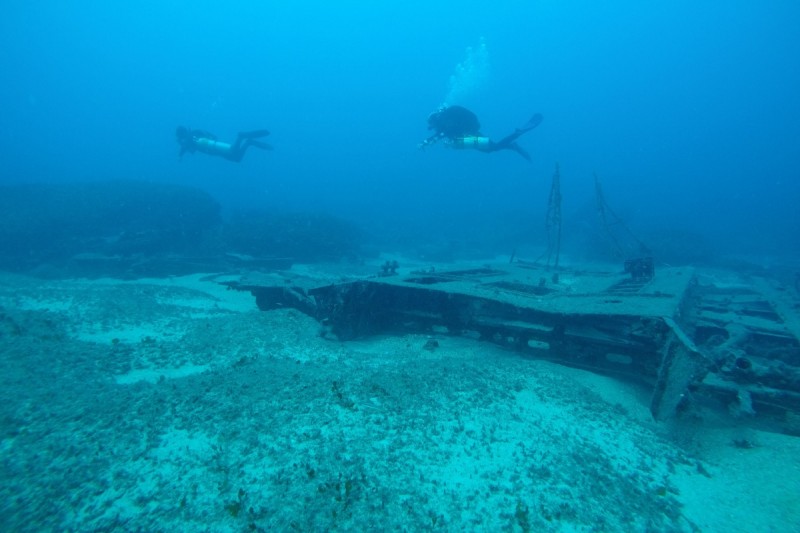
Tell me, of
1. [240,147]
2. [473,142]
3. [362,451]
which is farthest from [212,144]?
[362,451]

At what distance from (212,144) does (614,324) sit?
2362cm

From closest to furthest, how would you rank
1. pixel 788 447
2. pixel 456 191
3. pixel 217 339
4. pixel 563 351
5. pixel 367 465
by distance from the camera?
pixel 367 465 → pixel 788 447 → pixel 563 351 → pixel 217 339 → pixel 456 191

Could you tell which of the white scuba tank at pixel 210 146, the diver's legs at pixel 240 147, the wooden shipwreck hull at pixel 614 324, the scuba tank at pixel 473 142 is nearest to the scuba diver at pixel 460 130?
the scuba tank at pixel 473 142

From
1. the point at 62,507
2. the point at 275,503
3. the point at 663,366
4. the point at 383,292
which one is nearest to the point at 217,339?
the point at 383,292

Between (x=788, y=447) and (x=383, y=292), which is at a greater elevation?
(x=383, y=292)

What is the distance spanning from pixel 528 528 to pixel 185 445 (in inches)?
144

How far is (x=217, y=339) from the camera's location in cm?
788

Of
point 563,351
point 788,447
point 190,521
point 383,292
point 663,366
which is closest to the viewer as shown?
point 190,521

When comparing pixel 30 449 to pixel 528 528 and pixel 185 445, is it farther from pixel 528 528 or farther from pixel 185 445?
pixel 528 528

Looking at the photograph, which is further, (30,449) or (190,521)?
(30,449)

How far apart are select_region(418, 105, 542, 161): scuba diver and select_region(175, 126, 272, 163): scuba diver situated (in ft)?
33.6

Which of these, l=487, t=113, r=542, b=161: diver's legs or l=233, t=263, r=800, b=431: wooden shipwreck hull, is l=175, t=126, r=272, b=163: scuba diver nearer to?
l=487, t=113, r=542, b=161: diver's legs

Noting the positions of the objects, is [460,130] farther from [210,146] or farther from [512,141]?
[210,146]

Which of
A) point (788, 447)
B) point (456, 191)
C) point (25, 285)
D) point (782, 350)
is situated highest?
point (456, 191)
